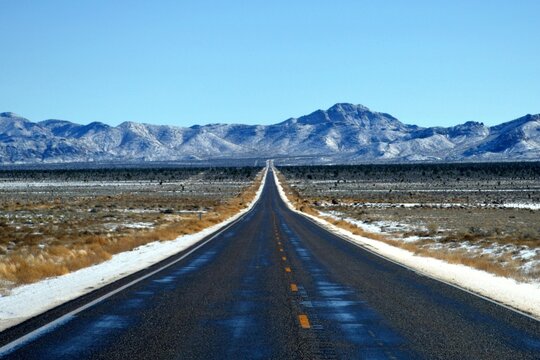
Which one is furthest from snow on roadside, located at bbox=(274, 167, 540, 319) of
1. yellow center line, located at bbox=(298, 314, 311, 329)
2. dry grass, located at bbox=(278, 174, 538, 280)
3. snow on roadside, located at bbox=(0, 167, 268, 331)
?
snow on roadside, located at bbox=(0, 167, 268, 331)

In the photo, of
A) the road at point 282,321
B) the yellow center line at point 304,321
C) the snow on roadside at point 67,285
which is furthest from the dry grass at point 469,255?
the snow on roadside at point 67,285

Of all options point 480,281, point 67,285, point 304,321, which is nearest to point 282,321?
point 304,321

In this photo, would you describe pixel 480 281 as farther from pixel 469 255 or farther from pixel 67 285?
pixel 67 285

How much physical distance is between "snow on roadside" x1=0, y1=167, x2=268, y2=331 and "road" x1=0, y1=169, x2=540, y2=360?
1.40ft

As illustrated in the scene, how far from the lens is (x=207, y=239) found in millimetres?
32562

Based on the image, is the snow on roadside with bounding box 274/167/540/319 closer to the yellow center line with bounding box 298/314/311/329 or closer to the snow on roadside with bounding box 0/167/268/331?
the yellow center line with bounding box 298/314/311/329

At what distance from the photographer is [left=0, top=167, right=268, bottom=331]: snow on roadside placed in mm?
12061

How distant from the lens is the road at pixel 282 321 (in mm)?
8859

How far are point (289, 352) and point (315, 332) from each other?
1.42 metres

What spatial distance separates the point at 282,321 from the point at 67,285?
22.2 feet

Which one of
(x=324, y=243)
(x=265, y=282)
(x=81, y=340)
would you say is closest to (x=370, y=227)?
(x=324, y=243)

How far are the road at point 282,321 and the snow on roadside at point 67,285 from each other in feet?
1.40

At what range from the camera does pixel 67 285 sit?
15656mm

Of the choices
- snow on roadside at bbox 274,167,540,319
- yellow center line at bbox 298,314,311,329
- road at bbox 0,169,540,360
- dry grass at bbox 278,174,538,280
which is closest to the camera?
road at bbox 0,169,540,360
